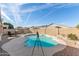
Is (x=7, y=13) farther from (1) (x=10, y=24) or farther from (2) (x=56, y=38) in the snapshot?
(2) (x=56, y=38)

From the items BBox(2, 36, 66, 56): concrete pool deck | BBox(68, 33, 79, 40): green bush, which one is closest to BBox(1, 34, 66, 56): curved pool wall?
BBox(2, 36, 66, 56): concrete pool deck

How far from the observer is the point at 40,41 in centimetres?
231

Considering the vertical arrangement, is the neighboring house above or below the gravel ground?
above

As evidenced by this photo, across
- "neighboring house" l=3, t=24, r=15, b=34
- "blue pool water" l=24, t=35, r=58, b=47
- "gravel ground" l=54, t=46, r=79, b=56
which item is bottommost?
"gravel ground" l=54, t=46, r=79, b=56

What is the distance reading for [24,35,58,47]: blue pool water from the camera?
2.30m

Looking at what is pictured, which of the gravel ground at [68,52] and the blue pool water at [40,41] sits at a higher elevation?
Answer: the blue pool water at [40,41]

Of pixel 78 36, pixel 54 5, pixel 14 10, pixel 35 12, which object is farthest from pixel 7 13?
pixel 78 36

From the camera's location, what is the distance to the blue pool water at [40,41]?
230 cm

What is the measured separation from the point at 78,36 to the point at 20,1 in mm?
581

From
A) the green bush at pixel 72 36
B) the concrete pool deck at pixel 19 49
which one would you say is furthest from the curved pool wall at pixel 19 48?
the green bush at pixel 72 36

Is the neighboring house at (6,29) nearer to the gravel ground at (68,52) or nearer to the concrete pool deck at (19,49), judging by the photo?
the concrete pool deck at (19,49)

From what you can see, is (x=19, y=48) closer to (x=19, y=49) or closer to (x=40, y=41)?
(x=19, y=49)

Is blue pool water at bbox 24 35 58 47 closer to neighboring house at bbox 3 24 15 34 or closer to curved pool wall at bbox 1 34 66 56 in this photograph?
curved pool wall at bbox 1 34 66 56

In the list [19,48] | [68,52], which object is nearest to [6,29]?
[19,48]
